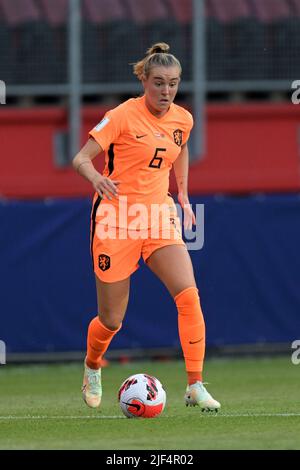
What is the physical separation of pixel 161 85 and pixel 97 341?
1.78 m

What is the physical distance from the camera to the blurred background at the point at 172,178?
1462 centimetres

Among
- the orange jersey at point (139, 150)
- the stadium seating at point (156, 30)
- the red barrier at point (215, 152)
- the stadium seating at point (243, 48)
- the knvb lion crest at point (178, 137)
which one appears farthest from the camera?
the stadium seating at point (243, 48)

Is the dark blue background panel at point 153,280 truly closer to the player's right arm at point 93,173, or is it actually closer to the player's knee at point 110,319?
the player's knee at point 110,319

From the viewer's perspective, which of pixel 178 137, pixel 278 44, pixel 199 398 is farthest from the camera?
pixel 278 44

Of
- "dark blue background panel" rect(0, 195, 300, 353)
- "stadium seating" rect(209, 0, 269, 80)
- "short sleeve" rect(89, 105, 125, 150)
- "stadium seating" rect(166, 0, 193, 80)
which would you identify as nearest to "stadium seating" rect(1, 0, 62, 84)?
"stadium seating" rect(166, 0, 193, 80)

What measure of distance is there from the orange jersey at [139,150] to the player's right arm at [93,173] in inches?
4.6

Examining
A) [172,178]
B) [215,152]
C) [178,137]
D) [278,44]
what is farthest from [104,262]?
[278,44]

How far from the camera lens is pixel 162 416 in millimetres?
8469

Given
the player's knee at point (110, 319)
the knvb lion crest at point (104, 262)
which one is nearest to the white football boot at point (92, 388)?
the player's knee at point (110, 319)

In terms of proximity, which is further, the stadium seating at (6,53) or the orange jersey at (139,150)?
the stadium seating at (6,53)

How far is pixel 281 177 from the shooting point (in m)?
17.2

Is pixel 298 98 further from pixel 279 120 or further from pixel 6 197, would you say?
pixel 6 197

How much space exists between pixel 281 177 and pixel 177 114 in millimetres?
8573

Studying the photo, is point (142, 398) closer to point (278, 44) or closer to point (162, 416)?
point (162, 416)
